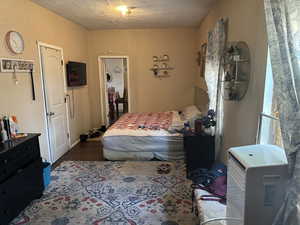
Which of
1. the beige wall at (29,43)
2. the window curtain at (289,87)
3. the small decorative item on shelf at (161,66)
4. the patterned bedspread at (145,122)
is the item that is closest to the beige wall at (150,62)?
the small decorative item on shelf at (161,66)

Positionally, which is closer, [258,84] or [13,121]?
[258,84]

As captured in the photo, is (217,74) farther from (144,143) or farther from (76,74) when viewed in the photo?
(76,74)

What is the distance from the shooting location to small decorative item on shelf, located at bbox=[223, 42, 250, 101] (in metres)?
2.02

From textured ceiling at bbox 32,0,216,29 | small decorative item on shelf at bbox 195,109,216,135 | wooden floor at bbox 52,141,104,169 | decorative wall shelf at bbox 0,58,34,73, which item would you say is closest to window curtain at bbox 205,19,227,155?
small decorative item on shelf at bbox 195,109,216,135

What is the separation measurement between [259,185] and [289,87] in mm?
537

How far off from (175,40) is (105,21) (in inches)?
72.3

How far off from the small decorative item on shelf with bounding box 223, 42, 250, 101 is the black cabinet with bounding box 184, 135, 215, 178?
2.42 feet

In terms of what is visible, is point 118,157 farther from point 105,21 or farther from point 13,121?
point 105,21

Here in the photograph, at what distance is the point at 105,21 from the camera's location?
15.2ft

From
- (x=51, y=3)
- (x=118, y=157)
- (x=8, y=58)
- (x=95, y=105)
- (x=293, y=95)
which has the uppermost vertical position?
(x=51, y=3)

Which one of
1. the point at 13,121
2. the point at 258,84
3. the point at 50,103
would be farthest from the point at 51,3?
the point at 258,84

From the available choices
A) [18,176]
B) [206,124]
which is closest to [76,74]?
[18,176]

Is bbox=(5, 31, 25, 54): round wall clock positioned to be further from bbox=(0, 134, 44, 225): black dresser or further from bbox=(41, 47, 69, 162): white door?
bbox=(0, 134, 44, 225): black dresser

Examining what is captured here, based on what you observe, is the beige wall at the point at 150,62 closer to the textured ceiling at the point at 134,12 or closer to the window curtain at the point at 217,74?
the textured ceiling at the point at 134,12
